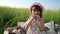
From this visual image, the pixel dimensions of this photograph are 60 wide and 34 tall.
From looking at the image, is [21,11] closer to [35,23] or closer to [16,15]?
[16,15]

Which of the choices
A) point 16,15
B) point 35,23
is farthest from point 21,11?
point 35,23

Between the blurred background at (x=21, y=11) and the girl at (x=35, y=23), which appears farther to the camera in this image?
the blurred background at (x=21, y=11)

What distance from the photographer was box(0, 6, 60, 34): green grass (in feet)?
10.2

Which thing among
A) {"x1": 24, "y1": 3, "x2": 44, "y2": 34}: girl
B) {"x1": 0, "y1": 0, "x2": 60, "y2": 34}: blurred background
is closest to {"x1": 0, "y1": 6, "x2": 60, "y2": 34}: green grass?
{"x1": 0, "y1": 0, "x2": 60, "y2": 34}: blurred background

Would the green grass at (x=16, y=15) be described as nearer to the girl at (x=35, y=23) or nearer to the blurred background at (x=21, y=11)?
the blurred background at (x=21, y=11)

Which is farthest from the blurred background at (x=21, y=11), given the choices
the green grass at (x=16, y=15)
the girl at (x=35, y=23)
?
the girl at (x=35, y=23)

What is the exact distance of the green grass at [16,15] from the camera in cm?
312

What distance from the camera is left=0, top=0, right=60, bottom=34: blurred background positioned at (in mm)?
3137

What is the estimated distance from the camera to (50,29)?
2777mm

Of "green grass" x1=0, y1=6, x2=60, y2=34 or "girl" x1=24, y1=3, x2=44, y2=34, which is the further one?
"green grass" x1=0, y1=6, x2=60, y2=34

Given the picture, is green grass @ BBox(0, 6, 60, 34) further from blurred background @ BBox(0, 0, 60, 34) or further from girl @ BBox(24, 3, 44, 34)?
girl @ BBox(24, 3, 44, 34)

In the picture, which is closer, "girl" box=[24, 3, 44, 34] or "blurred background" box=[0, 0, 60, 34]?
"girl" box=[24, 3, 44, 34]

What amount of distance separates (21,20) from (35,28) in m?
0.71

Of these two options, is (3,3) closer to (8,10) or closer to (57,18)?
(8,10)
